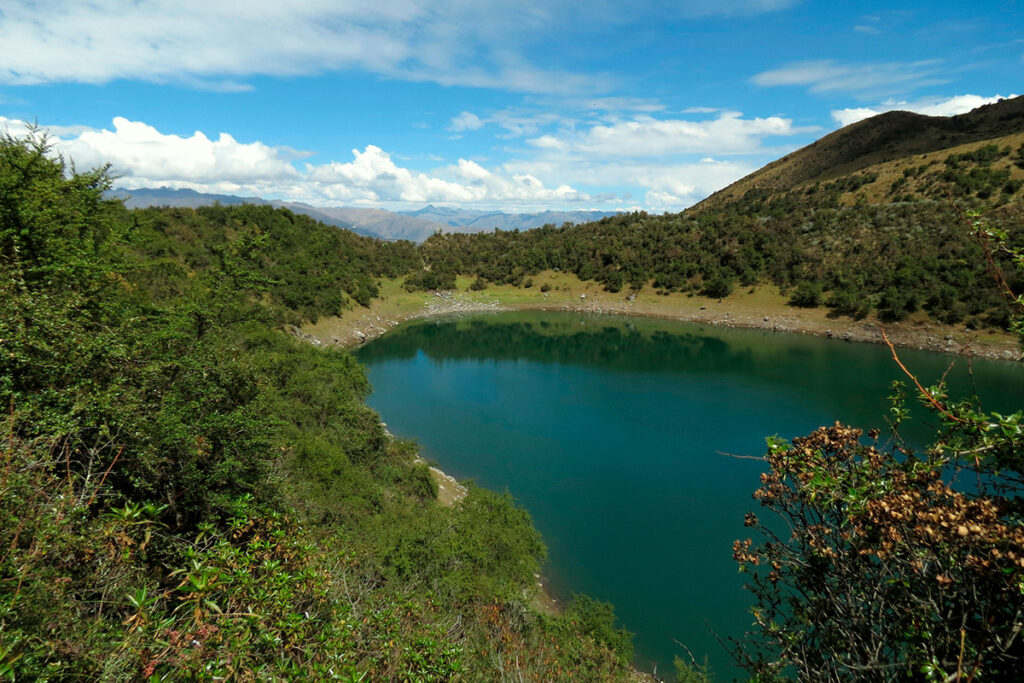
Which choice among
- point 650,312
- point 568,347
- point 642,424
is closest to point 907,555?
point 642,424

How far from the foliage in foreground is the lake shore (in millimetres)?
44949

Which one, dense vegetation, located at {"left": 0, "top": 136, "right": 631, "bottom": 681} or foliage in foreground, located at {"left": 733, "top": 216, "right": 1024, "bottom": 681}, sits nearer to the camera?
foliage in foreground, located at {"left": 733, "top": 216, "right": 1024, "bottom": 681}

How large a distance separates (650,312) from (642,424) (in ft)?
132

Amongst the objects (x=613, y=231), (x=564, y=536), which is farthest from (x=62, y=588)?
(x=613, y=231)

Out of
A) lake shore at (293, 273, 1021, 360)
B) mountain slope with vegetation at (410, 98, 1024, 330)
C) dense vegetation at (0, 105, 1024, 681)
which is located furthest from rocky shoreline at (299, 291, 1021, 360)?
dense vegetation at (0, 105, 1024, 681)

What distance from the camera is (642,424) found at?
29.2m

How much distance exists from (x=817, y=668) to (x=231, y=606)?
5.63 meters

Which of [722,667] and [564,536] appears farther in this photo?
[564,536]

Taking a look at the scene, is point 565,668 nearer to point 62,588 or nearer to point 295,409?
point 62,588

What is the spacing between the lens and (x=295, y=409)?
60.7 ft

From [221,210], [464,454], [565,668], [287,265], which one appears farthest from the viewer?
[221,210]

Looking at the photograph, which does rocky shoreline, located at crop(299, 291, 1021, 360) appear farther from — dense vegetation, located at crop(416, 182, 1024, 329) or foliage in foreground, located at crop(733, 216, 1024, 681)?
foliage in foreground, located at crop(733, 216, 1024, 681)

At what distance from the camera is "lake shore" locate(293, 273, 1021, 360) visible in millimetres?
45438

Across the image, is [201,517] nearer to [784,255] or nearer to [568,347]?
[568,347]
